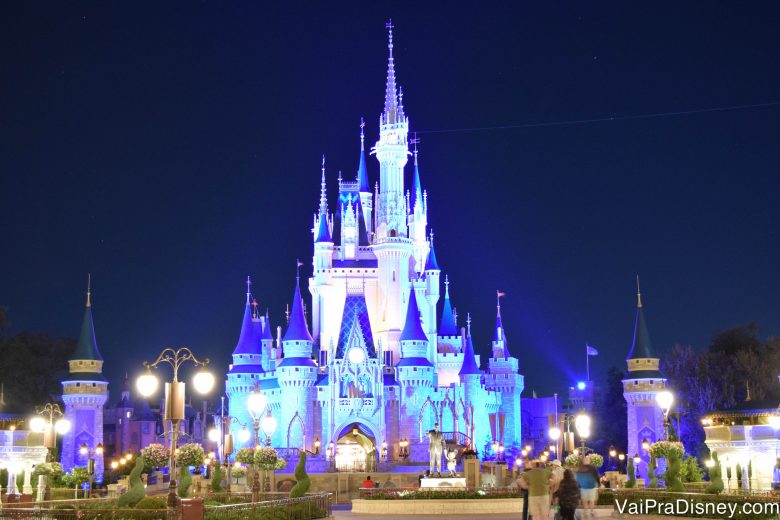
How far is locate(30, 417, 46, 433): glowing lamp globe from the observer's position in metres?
46.6

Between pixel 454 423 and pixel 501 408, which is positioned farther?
pixel 501 408

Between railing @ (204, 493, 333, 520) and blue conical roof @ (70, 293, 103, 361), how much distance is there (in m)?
46.1

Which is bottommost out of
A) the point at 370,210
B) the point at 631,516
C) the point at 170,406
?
the point at 631,516

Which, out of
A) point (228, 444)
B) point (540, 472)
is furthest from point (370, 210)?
point (540, 472)

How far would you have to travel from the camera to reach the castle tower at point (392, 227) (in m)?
84.1

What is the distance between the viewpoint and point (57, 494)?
42.0 metres

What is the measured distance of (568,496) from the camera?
795 inches

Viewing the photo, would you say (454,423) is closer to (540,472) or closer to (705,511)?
(705,511)

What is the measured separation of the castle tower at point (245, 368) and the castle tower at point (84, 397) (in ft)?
38.1

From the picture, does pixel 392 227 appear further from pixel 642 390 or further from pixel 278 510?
pixel 278 510

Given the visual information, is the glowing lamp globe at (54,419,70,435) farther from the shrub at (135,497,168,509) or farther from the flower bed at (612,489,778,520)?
the flower bed at (612,489,778,520)

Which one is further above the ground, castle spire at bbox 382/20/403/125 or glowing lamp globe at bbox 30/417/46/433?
castle spire at bbox 382/20/403/125

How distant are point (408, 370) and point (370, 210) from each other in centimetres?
2004

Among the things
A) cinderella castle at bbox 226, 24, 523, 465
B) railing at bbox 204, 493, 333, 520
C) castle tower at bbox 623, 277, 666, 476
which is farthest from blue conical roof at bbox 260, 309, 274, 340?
railing at bbox 204, 493, 333, 520
